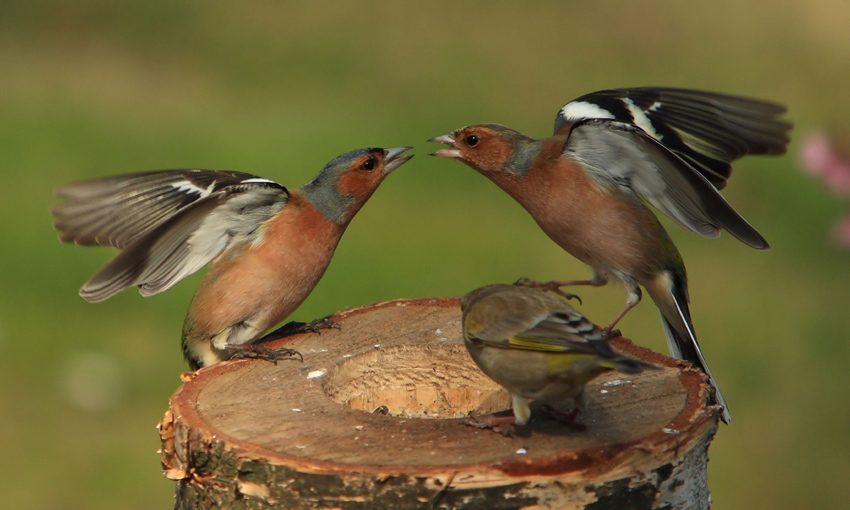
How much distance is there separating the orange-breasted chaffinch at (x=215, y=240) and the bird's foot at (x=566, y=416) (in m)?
1.85

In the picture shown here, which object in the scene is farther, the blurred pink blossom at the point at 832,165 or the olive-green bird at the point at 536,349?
the blurred pink blossom at the point at 832,165

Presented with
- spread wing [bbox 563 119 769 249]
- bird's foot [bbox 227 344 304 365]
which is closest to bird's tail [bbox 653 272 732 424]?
spread wing [bbox 563 119 769 249]

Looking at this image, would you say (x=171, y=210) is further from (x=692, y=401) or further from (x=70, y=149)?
(x=70, y=149)

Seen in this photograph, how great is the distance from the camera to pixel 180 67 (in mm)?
13898

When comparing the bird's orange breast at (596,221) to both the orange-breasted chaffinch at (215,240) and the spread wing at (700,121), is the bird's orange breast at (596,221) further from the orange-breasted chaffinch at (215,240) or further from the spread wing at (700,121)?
the orange-breasted chaffinch at (215,240)

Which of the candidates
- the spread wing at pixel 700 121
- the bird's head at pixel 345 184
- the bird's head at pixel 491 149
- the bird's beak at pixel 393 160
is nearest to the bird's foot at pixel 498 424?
the bird's head at pixel 345 184

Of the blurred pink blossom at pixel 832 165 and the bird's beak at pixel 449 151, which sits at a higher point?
the blurred pink blossom at pixel 832 165

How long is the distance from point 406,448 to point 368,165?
99.5 inches

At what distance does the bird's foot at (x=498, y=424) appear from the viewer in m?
3.89

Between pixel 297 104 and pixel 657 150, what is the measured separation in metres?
8.77

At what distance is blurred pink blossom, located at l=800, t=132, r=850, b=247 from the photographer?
4.61m

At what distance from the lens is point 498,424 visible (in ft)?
12.8

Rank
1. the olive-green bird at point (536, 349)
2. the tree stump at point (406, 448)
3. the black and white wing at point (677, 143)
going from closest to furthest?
1. the tree stump at point (406, 448)
2. the olive-green bird at point (536, 349)
3. the black and white wing at point (677, 143)

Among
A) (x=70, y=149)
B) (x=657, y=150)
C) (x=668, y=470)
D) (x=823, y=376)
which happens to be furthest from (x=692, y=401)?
(x=70, y=149)
